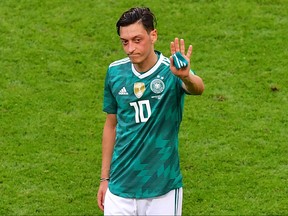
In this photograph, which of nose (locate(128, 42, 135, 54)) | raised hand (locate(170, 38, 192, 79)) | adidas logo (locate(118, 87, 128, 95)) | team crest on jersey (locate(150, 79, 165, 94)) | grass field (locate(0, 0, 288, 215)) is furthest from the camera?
grass field (locate(0, 0, 288, 215))

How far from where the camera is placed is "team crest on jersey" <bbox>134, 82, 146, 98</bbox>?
689 centimetres

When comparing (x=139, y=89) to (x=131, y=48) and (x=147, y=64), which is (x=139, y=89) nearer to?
(x=147, y=64)

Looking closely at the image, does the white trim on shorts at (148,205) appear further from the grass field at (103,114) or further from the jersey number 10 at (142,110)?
the grass field at (103,114)

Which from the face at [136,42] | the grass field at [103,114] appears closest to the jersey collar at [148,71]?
the face at [136,42]

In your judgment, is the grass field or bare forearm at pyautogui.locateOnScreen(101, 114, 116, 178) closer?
bare forearm at pyautogui.locateOnScreen(101, 114, 116, 178)

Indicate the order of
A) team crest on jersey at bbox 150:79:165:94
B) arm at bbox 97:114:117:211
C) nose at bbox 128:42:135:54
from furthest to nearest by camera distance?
arm at bbox 97:114:117:211
team crest on jersey at bbox 150:79:165:94
nose at bbox 128:42:135:54

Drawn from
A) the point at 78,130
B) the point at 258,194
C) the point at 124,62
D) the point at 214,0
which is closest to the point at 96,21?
the point at 214,0

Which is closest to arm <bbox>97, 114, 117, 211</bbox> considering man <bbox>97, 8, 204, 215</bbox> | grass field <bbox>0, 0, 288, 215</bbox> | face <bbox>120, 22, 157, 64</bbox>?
man <bbox>97, 8, 204, 215</bbox>

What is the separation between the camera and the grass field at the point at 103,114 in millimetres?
9836

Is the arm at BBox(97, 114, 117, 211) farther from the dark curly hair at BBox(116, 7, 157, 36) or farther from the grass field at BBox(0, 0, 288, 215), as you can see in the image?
the grass field at BBox(0, 0, 288, 215)

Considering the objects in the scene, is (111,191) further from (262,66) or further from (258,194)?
(262,66)

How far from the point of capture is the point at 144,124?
22.6 ft

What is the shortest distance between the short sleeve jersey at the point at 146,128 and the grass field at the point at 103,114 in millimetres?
2554

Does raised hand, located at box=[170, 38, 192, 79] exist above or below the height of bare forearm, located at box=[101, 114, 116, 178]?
above
